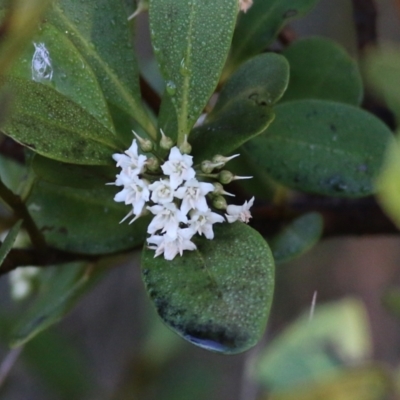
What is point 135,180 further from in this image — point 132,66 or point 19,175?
point 19,175

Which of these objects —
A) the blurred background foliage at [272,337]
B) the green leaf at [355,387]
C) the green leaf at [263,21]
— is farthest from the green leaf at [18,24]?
the green leaf at [263,21]

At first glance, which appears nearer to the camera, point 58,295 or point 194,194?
point 194,194

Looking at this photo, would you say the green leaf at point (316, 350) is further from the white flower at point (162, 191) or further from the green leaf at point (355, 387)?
the white flower at point (162, 191)

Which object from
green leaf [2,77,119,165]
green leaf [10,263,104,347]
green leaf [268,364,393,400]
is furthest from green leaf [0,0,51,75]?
green leaf [10,263,104,347]

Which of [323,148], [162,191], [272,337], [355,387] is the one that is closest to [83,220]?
[162,191]

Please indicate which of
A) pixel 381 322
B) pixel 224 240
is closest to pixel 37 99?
pixel 224 240

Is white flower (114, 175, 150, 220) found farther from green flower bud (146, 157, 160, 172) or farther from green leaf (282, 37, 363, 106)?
Answer: green leaf (282, 37, 363, 106)

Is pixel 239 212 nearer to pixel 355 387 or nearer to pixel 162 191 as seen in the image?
pixel 162 191
